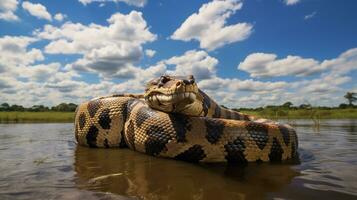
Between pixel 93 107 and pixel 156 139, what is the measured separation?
2414mm

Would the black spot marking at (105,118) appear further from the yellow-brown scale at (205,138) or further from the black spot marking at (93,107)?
the yellow-brown scale at (205,138)

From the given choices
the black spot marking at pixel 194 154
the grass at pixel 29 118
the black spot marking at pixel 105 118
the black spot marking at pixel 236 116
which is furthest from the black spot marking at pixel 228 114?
the grass at pixel 29 118

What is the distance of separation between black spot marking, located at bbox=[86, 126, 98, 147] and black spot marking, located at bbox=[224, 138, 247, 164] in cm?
343

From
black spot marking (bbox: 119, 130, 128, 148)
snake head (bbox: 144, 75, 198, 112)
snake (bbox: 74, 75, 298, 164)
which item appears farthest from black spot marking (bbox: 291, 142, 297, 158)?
black spot marking (bbox: 119, 130, 128, 148)

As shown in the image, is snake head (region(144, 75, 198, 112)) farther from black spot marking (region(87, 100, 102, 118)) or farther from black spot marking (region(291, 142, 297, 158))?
black spot marking (region(291, 142, 297, 158))

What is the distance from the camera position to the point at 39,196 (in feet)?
11.2

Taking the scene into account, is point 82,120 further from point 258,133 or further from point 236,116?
point 236,116

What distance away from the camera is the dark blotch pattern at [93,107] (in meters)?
7.53

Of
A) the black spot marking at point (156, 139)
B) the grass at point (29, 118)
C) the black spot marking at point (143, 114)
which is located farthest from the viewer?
the grass at point (29, 118)

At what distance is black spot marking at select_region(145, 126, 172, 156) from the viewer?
5.84 m

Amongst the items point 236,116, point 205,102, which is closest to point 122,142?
point 205,102

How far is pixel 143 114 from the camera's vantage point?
6.34m

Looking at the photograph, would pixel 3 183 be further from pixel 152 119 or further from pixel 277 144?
pixel 277 144

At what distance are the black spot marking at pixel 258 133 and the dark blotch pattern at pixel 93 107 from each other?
3629mm
